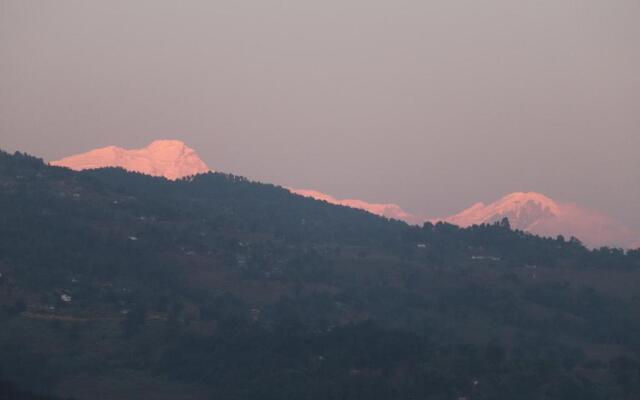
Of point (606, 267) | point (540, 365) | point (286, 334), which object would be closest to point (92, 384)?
point (286, 334)

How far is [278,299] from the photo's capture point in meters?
122

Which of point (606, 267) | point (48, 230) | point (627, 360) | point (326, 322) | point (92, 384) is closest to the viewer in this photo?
point (92, 384)

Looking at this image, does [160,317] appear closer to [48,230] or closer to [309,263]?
[48,230]

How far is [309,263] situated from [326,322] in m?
26.8

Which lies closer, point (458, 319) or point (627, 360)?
point (627, 360)

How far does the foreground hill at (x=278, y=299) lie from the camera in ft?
278

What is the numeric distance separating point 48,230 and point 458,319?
1507 inches

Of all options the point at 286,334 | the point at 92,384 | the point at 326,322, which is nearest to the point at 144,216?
the point at 326,322

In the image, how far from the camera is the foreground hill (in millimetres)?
84625

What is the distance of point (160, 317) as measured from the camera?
101812mm

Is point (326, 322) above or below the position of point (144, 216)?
below

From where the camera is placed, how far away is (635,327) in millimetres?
124000

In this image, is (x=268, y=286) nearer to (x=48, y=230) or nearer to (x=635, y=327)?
(x=48, y=230)

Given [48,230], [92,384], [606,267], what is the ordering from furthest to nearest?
[606,267] < [48,230] < [92,384]
